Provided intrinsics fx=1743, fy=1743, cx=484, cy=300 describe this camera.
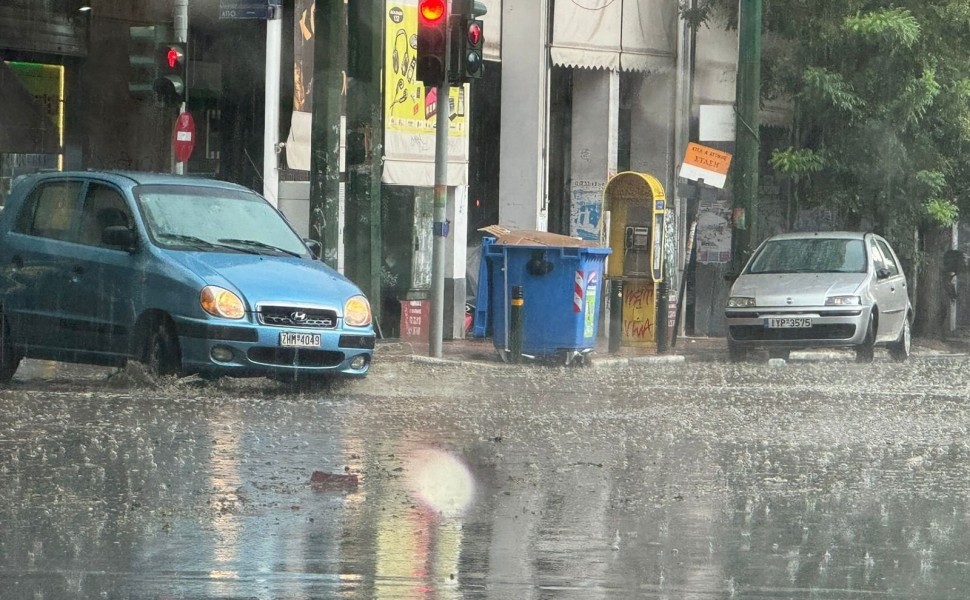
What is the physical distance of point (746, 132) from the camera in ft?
77.0

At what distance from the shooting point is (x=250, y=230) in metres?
14.4

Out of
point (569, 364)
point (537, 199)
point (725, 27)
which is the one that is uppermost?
point (725, 27)

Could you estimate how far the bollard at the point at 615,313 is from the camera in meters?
21.1

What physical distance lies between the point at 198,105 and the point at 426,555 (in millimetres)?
17287

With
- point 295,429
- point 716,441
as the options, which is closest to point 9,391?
point 295,429

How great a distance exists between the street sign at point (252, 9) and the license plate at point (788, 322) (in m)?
6.78

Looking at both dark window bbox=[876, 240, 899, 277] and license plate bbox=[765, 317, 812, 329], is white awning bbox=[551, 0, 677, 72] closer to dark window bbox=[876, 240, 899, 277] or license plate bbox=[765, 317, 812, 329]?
dark window bbox=[876, 240, 899, 277]

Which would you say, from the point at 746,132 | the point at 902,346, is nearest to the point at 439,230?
the point at 746,132

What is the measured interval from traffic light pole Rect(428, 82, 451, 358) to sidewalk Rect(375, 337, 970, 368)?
0.28 m

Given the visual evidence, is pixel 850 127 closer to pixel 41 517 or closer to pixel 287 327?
pixel 287 327

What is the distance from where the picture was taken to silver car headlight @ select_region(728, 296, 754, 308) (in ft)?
68.2

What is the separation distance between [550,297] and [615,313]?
87.3 inches

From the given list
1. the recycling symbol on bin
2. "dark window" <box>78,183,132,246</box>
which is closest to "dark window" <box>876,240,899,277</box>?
the recycling symbol on bin

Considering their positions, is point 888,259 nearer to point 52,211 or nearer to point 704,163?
point 704,163
